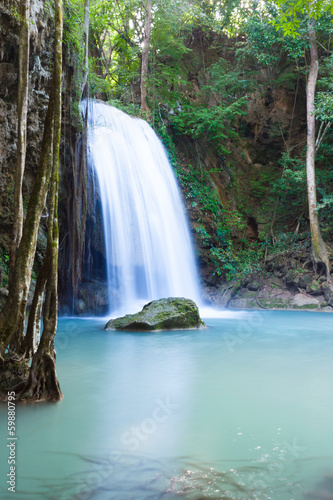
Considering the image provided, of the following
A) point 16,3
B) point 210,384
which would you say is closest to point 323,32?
point 16,3

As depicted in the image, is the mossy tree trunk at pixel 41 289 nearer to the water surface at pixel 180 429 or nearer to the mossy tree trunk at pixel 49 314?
the mossy tree trunk at pixel 49 314

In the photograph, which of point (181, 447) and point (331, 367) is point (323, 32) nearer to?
point (331, 367)

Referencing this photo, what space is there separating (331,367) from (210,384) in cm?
193

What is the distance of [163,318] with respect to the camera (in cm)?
905

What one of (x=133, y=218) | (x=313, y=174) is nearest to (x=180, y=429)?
(x=133, y=218)

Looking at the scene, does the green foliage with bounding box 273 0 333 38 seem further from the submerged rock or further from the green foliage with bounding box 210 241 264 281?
the green foliage with bounding box 210 241 264 281

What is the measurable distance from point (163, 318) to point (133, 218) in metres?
5.16

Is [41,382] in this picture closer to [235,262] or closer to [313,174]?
[235,262]

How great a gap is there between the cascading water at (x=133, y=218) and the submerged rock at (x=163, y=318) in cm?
369

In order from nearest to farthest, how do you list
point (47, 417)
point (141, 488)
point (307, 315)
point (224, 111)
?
point (141, 488)
point (47, 417)
point (307, 315)
point (224, 111)

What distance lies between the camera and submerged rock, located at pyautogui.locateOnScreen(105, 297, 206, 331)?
896 centimetres

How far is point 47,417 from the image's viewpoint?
3527 millimetres

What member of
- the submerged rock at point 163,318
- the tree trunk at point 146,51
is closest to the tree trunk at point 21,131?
the submerged rock at point 163,318

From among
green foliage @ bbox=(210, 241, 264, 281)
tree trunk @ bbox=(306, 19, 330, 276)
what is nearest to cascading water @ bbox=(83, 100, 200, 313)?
green foliage @ bbox=(210, 241, 264, 281)
